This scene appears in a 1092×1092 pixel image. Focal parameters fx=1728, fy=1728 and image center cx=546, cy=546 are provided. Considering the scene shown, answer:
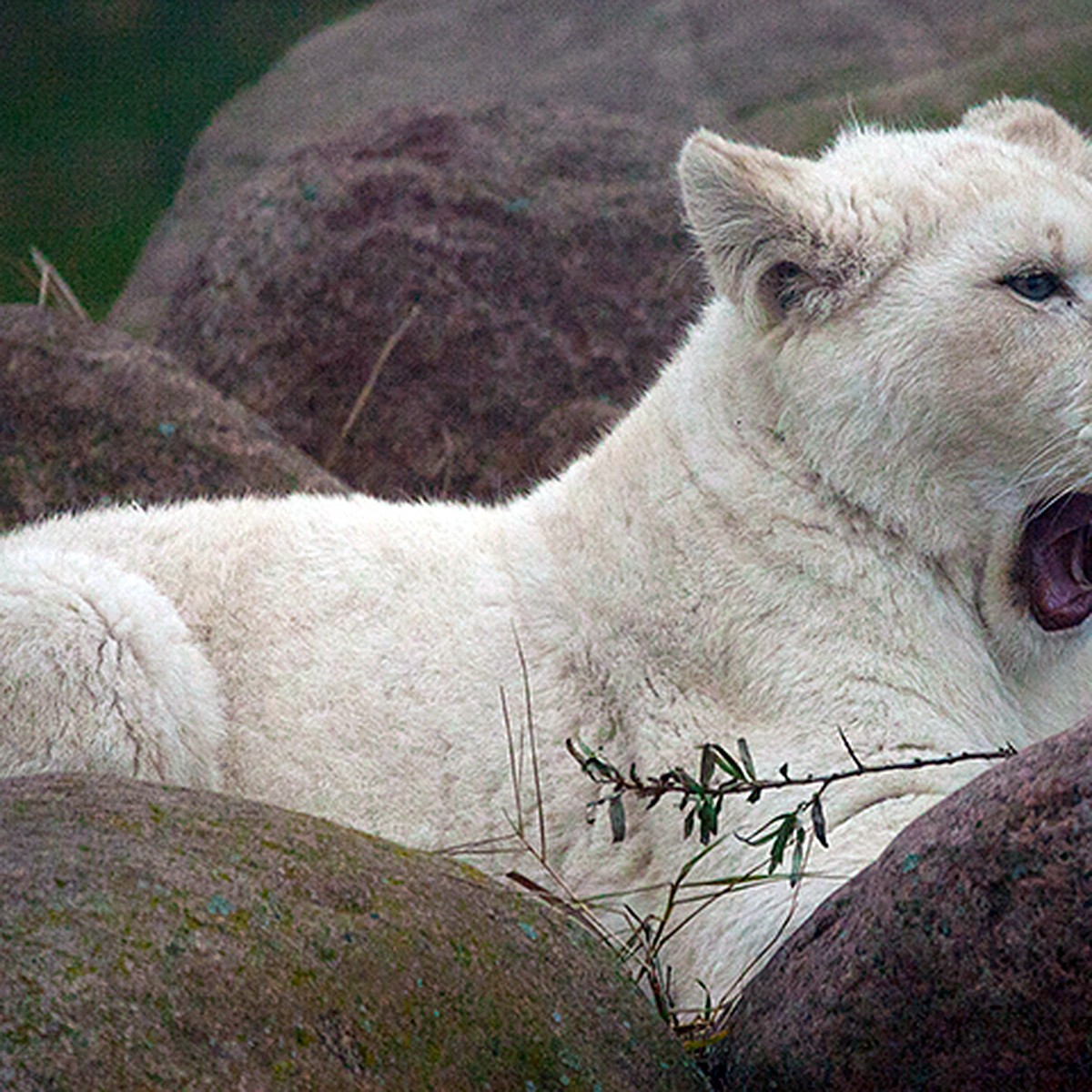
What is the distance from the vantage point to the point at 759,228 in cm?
415

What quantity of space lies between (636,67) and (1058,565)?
26.4 ft

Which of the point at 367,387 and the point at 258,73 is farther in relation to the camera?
the point at 258,73

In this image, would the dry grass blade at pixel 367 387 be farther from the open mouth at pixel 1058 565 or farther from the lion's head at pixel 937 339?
the open mouth at pixel 1058 565

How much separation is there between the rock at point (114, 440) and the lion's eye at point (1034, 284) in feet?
10.5

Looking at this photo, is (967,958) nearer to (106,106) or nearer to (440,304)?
(440,304)

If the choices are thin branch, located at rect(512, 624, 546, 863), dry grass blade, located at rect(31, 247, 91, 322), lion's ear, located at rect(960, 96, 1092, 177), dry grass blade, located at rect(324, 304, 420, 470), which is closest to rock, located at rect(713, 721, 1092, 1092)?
thin branch, located at rect(512, 624, 546, 863)

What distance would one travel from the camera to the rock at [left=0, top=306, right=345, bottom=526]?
6426mm

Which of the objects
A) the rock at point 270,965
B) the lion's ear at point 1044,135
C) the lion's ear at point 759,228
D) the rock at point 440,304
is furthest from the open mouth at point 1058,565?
the rock at point 440,304

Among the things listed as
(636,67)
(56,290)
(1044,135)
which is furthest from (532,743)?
(636,67)

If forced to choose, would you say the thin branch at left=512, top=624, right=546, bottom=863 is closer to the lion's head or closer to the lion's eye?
the lion's head

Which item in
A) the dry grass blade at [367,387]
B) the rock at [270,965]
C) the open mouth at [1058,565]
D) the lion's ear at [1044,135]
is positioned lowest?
the dry grass blade at [367,387]

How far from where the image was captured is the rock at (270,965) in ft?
8.70

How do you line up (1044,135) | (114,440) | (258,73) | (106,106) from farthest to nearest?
(258,73) → (106,106) → (114,440) → (1044,135)

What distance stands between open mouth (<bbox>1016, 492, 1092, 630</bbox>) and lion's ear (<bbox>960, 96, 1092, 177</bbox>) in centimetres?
98
